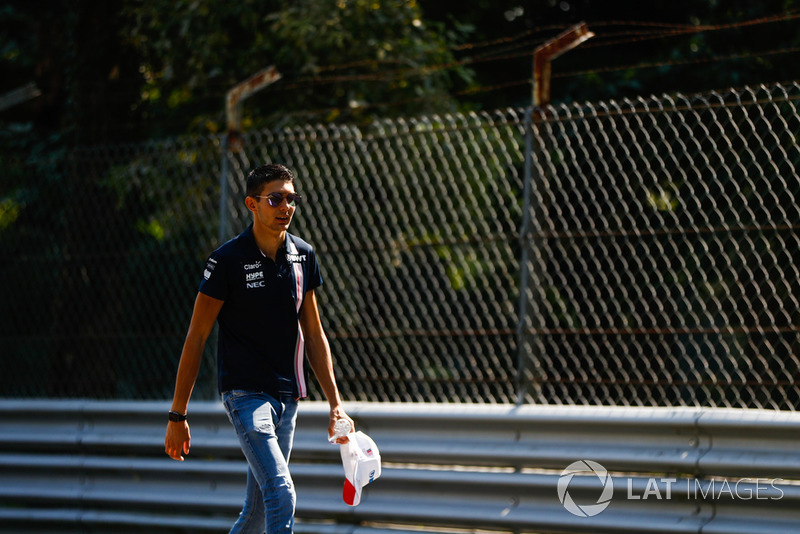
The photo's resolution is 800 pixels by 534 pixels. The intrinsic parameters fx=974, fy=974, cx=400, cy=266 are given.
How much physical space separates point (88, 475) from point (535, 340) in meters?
2.98

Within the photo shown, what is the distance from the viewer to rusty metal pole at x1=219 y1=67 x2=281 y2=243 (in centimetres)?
600

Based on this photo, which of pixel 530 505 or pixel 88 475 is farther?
A: pixel 88 475

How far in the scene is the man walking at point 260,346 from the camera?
4.05 meters

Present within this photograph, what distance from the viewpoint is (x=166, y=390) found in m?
7.95

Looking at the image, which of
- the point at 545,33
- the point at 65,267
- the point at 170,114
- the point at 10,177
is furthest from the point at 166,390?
the point at 545,33

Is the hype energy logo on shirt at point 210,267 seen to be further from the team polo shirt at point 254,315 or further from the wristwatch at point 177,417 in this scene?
the wristwatch at point 177,417

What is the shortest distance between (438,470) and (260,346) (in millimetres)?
1556

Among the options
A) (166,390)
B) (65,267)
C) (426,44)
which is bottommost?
(166,390)

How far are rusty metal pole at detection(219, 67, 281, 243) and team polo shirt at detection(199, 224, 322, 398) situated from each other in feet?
5.97

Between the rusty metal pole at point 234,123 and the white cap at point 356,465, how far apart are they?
2.16 meters

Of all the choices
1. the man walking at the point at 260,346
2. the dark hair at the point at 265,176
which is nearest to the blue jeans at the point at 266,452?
the man walking at the point at 260,346

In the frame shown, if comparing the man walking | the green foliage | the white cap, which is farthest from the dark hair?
the green foliage

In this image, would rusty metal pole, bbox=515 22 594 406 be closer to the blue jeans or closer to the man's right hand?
the blue jeans

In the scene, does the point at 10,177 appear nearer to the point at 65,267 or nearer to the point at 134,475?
the point at 65,267
